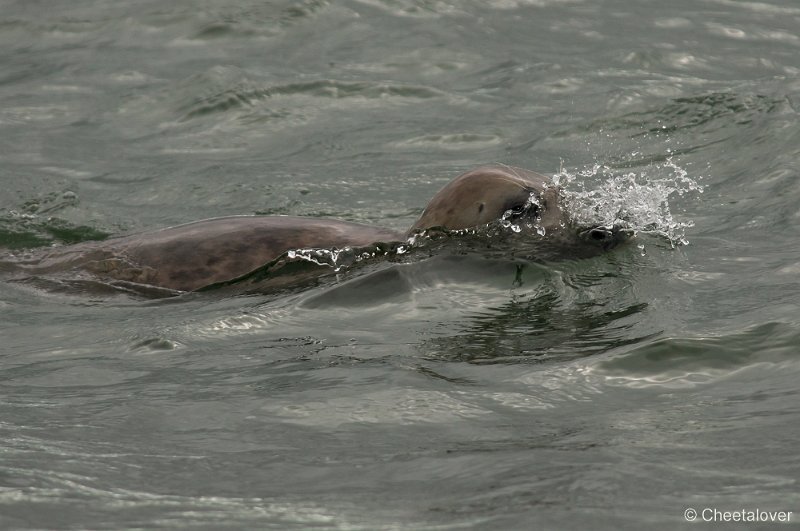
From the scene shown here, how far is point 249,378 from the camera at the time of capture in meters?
5.47

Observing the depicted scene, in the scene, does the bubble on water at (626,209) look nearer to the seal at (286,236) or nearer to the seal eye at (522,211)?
the seal at (286,236)

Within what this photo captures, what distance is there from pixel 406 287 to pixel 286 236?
82 cm

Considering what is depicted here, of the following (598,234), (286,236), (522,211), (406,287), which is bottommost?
(406,287)

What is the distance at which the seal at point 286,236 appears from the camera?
7.00m

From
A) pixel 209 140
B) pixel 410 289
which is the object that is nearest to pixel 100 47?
pixel 209 140

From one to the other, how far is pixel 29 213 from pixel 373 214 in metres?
2.48

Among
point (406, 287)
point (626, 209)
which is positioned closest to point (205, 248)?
point (406, 287)

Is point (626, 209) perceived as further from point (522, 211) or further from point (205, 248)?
point (205, 248)

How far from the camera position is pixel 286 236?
23.4 ft

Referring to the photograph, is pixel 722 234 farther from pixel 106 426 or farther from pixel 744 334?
pixel 106 426

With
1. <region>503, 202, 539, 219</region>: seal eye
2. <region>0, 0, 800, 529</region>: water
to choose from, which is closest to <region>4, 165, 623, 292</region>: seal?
<region>503, 202, 539, 219</region>: seal eye

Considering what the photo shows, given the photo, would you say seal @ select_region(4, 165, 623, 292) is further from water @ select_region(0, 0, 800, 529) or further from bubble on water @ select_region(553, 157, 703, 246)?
water @ select_region(0, 0, 800, 529)

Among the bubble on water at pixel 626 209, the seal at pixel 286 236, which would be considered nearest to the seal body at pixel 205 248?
the seal at pixel 286 236

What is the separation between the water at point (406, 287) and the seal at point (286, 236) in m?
0.20
